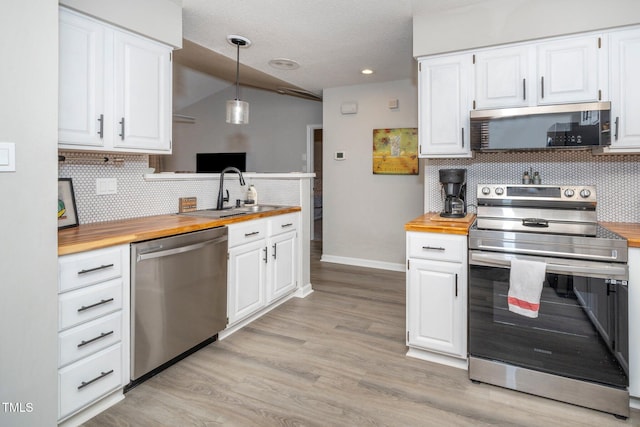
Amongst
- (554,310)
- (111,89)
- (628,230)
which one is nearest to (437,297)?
(554,310)

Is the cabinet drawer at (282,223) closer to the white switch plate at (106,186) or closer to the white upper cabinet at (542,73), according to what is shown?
the white switch plate at (106,186)

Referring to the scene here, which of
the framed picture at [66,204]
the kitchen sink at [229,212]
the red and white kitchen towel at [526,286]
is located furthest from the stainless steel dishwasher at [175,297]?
the red and white kitchen towel at [526,286]

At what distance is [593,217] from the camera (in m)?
2.24

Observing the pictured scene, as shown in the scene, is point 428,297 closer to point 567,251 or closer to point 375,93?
point 567,251

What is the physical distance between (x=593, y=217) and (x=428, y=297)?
111 centimetres

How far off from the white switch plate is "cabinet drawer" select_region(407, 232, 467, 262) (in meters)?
2.05

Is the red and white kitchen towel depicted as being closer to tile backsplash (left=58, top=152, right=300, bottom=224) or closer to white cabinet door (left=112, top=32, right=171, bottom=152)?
white cabinet door (left=112, top=32, right=171, bottom=152)

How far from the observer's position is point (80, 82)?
6.77 ft

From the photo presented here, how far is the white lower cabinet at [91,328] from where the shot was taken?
5.46ft

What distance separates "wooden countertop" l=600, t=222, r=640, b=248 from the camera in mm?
1840

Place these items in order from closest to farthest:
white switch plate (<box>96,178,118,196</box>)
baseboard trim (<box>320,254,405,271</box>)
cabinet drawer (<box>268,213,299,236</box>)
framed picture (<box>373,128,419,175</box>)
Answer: white switch plate (<box>96,178,118,196</box>), cabinet drawer (<box>268,213,299,236</box>), framed picture (<box>373,128,419,175</box>), baseboard trim (<box>320,254,405,271</box>)

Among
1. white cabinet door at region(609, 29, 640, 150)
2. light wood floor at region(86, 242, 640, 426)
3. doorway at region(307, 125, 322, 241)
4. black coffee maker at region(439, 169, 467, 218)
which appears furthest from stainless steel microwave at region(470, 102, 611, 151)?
doorway at region(307, 125, 322, 241)

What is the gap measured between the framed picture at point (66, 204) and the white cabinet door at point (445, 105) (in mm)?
2399

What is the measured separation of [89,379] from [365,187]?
12.3 feet
